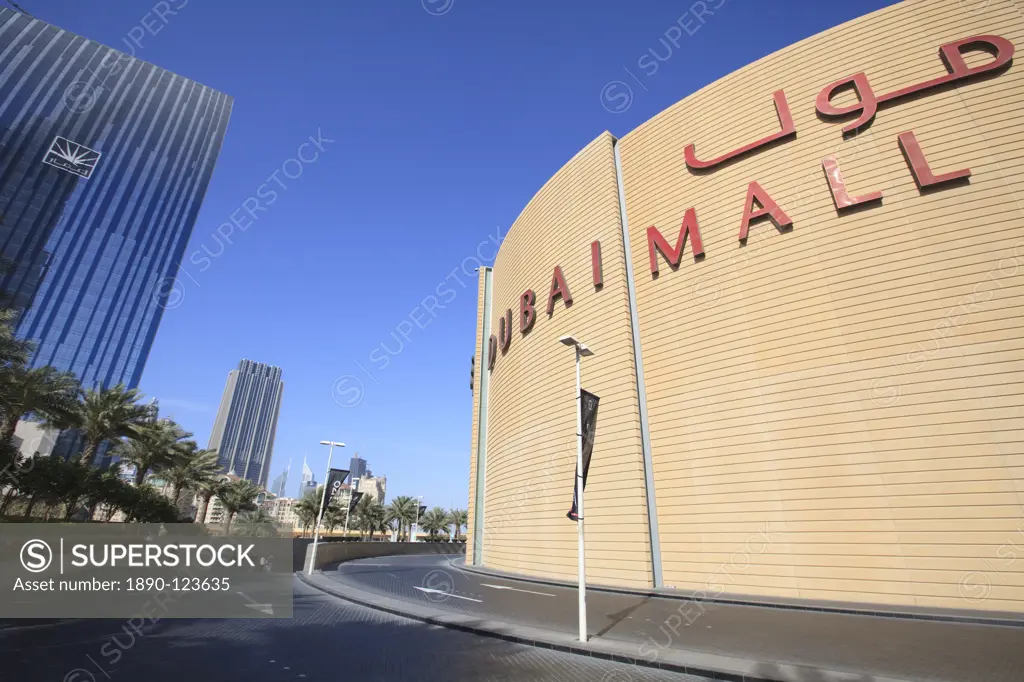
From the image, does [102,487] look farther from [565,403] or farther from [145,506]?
[565,403]

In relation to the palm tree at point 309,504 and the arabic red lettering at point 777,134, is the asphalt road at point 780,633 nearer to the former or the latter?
the arabic red lettering at point 777,134

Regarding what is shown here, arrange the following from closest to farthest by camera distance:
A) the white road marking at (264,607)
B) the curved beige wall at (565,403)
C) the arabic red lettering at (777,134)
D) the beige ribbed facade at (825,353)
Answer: the white road marking at (264,607) → the beige ribbed facade at (825,353) → the arabic red lettering at (777,134) → the curved beige wall at (565,403)

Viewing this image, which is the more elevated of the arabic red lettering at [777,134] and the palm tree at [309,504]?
Result: the arabic red lettering at [777,134]

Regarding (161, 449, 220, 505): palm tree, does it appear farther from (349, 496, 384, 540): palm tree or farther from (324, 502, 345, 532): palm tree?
(349, 496, 384, 540): palm tree

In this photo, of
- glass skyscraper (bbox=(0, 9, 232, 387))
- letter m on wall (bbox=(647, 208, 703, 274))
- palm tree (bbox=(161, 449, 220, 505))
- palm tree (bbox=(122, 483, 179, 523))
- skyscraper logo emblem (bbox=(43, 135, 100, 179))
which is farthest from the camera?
skyscraper logo emblem (bbox=(43, 135, 100, 179))

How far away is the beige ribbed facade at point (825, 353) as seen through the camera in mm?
12164

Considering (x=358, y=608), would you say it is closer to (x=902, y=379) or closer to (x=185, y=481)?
(x=902, y=379)

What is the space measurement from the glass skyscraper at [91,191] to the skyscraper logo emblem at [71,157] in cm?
28

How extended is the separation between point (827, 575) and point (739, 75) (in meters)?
19.2

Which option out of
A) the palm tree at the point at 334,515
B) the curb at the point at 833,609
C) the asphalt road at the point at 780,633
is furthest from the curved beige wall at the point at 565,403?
the palm tree at the point at 334,515

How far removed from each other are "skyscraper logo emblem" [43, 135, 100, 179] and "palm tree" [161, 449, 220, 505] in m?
84.8

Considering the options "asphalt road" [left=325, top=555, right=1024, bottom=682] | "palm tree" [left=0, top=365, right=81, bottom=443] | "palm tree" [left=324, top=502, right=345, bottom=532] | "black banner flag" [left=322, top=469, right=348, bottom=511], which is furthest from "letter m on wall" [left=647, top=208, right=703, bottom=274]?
"palm tree" [left=324, top=502, right=345, bottom=532]

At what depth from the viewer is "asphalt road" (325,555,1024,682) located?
696cm

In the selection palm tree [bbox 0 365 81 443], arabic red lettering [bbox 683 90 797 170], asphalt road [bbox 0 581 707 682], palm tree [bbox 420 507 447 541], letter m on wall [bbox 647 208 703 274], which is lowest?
asphalt road [bbox 0 581 707 682]
